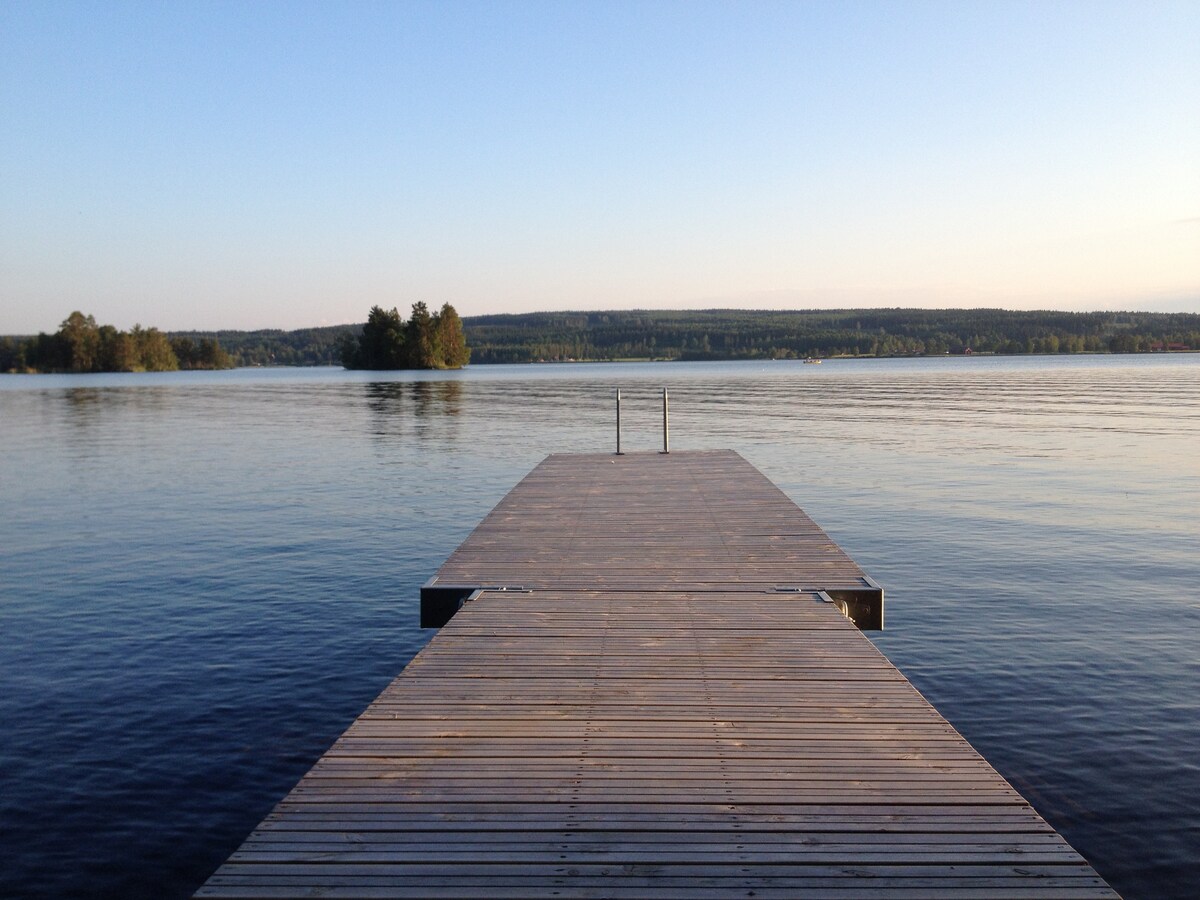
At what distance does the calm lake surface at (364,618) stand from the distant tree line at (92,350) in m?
127

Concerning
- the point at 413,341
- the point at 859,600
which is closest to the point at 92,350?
the point at 413,341

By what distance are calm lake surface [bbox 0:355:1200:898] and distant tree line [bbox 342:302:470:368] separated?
100297 millimetres

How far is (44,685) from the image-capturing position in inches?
341

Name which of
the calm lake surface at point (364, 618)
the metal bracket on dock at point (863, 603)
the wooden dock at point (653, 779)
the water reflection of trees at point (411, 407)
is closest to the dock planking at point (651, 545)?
the metal bracket on dock at point (863, 603)

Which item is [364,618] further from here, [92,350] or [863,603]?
[92,350]

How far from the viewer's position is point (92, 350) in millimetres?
144125

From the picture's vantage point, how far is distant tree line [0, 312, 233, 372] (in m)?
142

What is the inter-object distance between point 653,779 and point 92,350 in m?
160

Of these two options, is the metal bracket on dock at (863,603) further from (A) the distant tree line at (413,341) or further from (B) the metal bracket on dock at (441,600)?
(A) the distant tree line at (413,341)

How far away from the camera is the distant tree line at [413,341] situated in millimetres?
129000

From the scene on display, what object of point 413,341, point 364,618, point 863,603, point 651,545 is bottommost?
point 364,618

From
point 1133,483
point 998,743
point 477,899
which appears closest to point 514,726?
point 477,899

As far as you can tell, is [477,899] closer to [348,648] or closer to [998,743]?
[998,743]

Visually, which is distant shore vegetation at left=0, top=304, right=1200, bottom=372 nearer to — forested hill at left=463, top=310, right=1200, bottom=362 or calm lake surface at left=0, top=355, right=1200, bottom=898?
forested hill at left=463, top=310, right=1200, bottom=362
